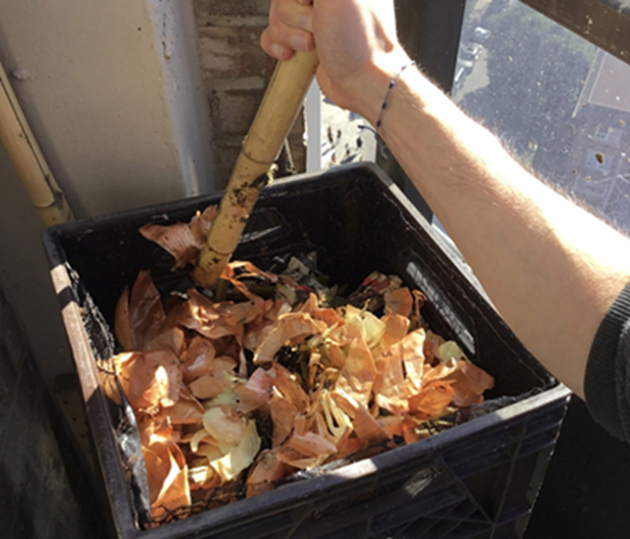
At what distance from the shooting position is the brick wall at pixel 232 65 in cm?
110

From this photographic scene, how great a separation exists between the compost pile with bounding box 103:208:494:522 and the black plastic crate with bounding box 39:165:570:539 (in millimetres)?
43

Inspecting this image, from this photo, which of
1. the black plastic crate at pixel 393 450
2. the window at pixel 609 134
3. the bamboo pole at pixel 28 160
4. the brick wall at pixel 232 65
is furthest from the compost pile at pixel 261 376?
the window at pixel 609 134

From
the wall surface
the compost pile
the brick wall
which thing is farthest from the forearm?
the wall surface

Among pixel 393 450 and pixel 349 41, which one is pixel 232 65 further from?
pixel 393 450

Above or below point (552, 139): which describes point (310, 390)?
below

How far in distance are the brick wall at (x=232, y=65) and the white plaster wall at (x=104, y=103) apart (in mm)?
28

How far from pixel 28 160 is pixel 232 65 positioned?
17.4 inches

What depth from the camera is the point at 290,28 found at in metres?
0.75

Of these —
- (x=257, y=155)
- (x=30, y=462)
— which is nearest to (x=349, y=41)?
(x=257, y=155)

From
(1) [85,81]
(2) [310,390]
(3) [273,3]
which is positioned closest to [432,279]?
(2) [310,390]

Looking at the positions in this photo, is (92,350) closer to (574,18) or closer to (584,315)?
(584,315)

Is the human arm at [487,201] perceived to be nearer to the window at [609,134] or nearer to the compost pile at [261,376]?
the compost pile at [261,376]

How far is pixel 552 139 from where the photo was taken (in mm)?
1084

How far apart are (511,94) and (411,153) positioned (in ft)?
1.78
